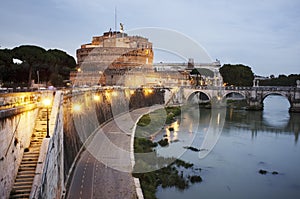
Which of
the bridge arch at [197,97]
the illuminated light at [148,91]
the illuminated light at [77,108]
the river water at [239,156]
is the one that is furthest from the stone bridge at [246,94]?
the illuminated light at [77,108]

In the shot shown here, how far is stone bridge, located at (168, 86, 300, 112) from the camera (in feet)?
102

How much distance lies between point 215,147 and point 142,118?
259 inches

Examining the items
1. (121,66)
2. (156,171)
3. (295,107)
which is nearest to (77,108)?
(156,171)

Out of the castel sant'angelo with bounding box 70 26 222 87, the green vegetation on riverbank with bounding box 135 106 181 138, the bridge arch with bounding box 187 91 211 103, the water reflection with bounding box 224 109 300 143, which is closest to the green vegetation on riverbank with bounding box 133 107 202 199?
the green vegetation on riverbank with bounding box 135 106 181 138

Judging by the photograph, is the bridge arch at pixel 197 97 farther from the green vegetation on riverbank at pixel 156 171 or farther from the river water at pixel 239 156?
the green vegetation on riverbank at pixel 156 171

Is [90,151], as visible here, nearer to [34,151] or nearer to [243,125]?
[34,151]

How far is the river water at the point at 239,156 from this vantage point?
10.1 m

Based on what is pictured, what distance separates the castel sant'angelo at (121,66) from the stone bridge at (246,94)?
3818 mm

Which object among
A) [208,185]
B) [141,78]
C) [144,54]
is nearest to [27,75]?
[208,185]

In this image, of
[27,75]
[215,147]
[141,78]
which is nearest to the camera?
[215,147]

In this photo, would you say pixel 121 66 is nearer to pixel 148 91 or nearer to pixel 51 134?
pixel 148 91

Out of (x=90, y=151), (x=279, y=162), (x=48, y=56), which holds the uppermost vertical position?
(x=48, y=56)

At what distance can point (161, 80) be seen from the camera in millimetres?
42000

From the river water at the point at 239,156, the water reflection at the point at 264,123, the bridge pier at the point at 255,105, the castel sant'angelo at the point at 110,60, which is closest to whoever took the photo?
the river water at the point at 239,156
